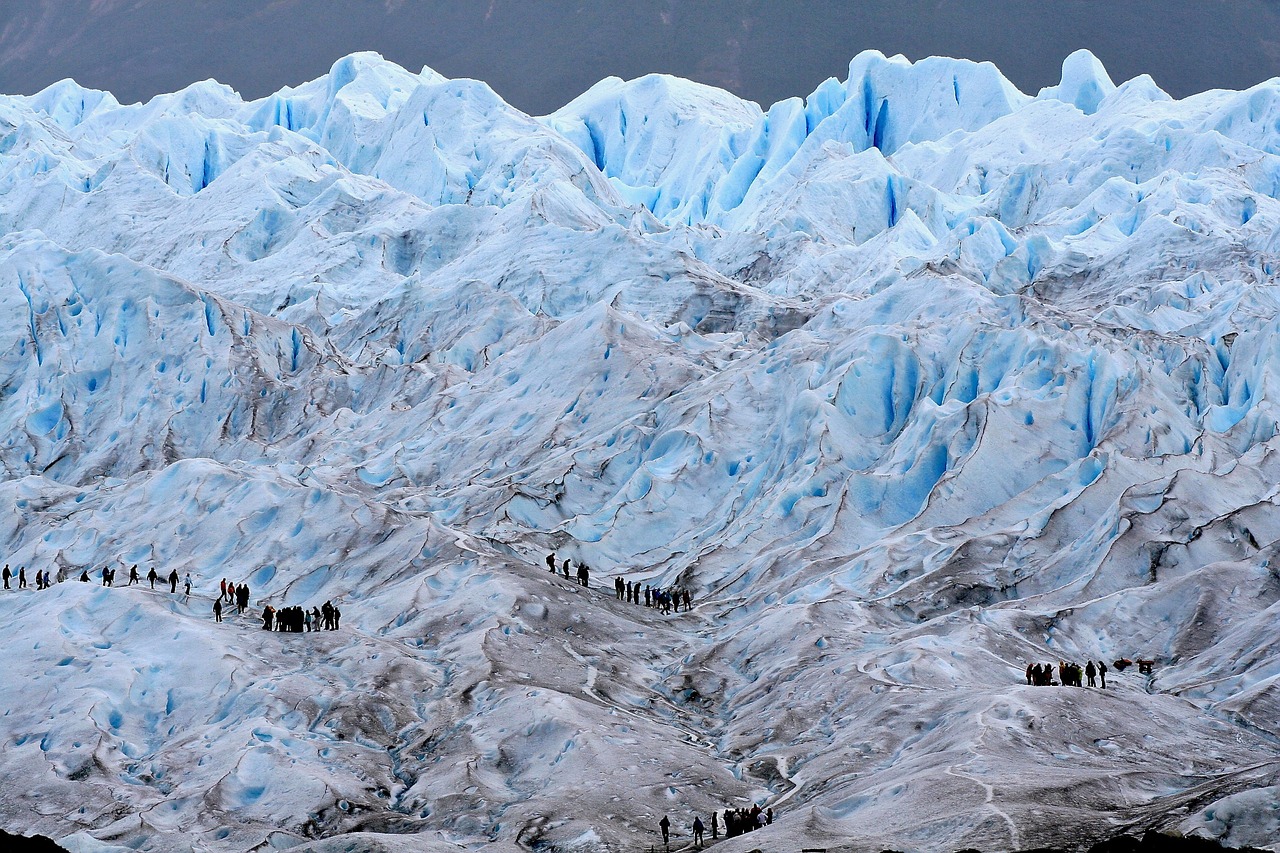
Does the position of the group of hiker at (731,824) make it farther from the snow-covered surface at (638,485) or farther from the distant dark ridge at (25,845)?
the distant dark ridge at (25,845)

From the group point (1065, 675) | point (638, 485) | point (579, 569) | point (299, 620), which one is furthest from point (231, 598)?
point (1065, 675)

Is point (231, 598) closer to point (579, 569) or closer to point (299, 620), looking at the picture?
point (299, 620)

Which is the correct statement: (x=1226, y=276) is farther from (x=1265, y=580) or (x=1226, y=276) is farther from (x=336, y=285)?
(x=336, y=285)

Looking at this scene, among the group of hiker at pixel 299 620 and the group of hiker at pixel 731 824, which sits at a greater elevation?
the group of hiker at pixel 299 620

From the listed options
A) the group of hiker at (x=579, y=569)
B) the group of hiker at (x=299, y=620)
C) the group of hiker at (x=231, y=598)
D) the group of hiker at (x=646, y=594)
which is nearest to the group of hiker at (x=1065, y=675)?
the group of hiker at (x=646, y=594)

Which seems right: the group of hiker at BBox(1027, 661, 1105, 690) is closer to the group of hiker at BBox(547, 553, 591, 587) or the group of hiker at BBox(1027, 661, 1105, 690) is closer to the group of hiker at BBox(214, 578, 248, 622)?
the group of hiker at BBox(547, 553, 591, 587)

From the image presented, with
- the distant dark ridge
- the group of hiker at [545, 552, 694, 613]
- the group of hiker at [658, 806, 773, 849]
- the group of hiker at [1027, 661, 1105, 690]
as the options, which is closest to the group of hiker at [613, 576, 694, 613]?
the group of hiker at [545, 552, 694, 613]
